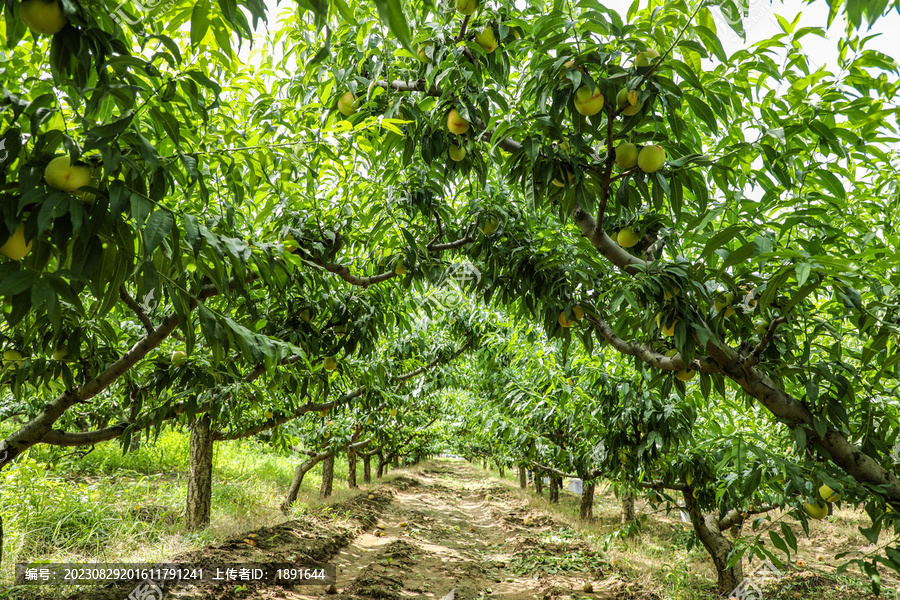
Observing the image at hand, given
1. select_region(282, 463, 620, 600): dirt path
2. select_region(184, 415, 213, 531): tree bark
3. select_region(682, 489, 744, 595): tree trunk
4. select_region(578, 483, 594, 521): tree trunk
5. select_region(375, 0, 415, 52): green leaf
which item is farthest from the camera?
select_region(578, 483, 594, 521): tree trunk

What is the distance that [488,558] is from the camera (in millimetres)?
7543

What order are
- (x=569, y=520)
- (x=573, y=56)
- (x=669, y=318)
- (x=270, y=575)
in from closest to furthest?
1. (x=573, y=56)
2. (x=669, y=318)
3. (x=270, y=575)
4. (x=569, y=520)

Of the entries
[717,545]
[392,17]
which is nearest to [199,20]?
[392,17]

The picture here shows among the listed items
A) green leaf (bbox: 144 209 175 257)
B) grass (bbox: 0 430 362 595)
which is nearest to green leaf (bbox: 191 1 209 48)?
green leaf (bbox: 144 209 175 257)

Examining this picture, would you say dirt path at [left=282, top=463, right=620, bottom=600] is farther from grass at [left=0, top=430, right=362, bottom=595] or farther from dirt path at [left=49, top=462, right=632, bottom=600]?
grass at [left=0, top=430, right=362, bottom=595]

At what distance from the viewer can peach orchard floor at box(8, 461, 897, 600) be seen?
5.05m

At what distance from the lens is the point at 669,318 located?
6.04 feet

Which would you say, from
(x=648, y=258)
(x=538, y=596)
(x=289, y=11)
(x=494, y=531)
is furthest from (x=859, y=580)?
(x=289, y=11)

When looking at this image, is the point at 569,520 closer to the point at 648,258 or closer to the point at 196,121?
the point at 648,258

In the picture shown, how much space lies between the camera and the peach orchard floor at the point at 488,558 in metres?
5.05

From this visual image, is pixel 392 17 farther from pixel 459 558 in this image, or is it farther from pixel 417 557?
pixel 459 558

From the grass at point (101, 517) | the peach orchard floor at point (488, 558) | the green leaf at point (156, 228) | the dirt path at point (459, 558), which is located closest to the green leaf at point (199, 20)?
the green leaf at point (156, 228)

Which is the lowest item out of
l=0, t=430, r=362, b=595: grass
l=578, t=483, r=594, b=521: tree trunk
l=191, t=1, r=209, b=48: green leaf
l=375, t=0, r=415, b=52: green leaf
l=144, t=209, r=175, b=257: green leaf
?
l=578, t=483, r=594, b=521: tree trunk

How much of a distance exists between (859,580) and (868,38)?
8090 millimetres
